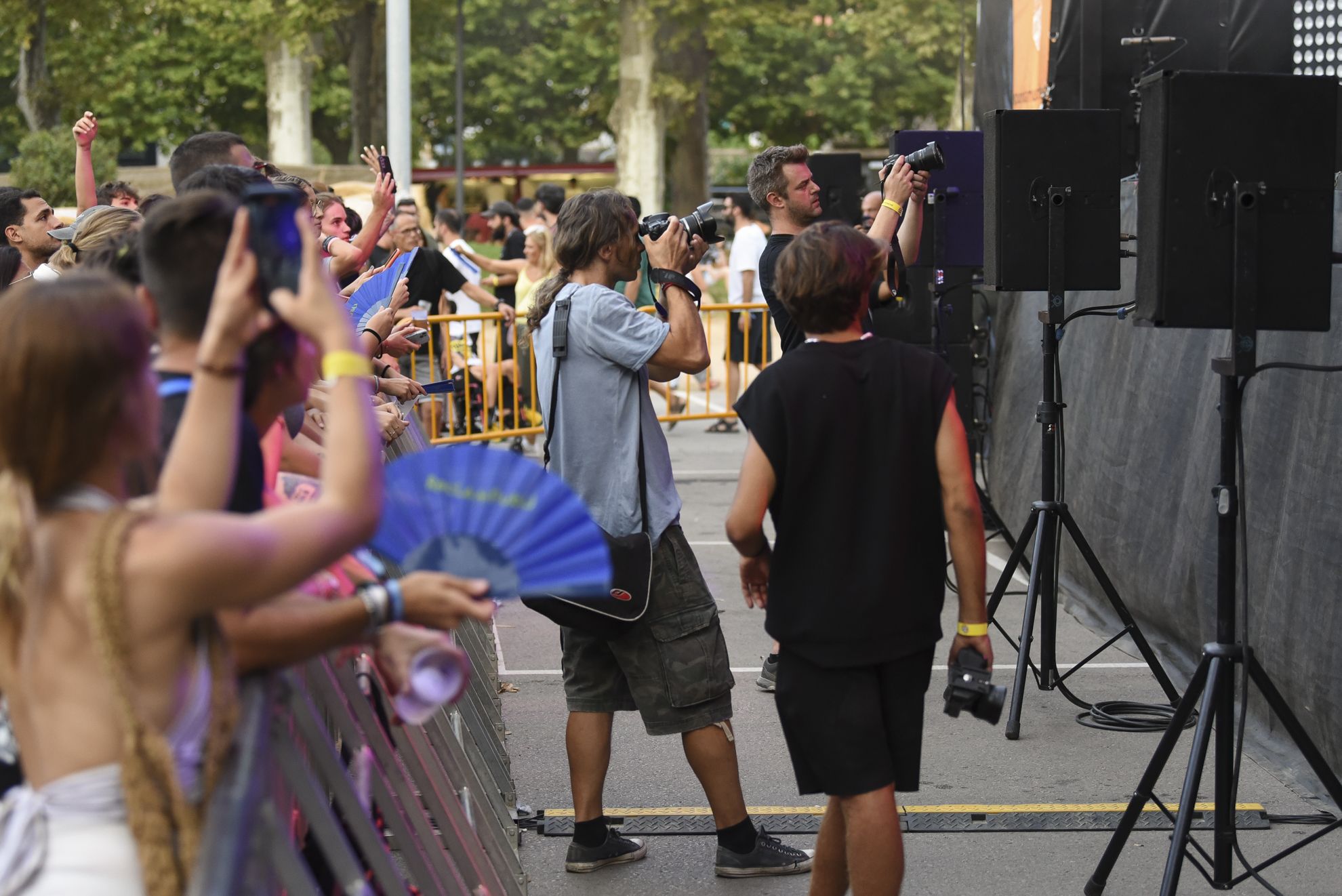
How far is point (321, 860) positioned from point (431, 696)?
106 cm

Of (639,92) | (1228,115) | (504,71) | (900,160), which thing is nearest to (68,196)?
(639,92)

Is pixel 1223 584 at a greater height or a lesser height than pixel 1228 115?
lesser

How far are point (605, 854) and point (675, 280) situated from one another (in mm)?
1781

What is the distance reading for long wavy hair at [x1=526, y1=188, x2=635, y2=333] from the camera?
4.78 meters

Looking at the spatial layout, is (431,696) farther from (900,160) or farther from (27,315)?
(900,160)

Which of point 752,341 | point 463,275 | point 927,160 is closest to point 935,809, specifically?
point 927,160

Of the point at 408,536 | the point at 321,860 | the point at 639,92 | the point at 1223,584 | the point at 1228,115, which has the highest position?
the point at 639,92

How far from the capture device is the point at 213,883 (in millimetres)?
1952

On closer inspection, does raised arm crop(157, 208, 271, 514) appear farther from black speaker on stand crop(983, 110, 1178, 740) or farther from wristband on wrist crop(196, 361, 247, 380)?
black speaker on stand crop(983, 110, 1178, 740)

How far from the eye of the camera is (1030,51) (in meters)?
10.1

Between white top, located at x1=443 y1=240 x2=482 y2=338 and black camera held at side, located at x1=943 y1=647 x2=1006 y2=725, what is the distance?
30.2 feet

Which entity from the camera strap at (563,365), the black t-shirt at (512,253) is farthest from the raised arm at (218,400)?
the black t-shirt at (512,253)

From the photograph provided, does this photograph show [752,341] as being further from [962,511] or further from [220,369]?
[220,369]

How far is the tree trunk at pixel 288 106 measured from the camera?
3509 centimetres
